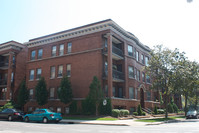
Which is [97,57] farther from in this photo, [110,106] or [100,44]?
[110,106]

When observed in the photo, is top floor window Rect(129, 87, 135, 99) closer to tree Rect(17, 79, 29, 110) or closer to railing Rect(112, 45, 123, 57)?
railing Rect(112, 45, 123, 57)

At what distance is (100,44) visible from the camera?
28484mm

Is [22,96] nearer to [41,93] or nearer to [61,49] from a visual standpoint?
[41,93]

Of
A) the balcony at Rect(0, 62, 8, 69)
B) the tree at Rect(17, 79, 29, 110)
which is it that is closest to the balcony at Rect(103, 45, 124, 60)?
the tree at Rect(17, 79, 29, 110)

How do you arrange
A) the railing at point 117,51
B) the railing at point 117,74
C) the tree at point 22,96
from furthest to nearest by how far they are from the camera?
the tree at point 22,96 < the railing at point 117,51 < the railing at point 117,74

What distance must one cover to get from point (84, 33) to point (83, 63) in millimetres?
4590

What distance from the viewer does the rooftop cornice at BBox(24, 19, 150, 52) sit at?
28.2m

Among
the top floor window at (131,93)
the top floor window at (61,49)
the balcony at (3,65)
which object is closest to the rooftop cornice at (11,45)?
the balcony at (3,65)

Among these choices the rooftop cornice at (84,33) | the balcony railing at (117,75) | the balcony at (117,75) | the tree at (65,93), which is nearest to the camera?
the tree at (65,93)

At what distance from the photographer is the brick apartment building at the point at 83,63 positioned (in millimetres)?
28281

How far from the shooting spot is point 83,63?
1158 inches

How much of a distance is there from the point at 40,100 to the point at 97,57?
1058cm

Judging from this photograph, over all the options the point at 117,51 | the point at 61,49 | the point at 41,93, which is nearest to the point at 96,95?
the point at 117,51

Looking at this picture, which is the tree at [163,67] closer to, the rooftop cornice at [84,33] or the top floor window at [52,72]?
the rooftop cornice at [84,33]
